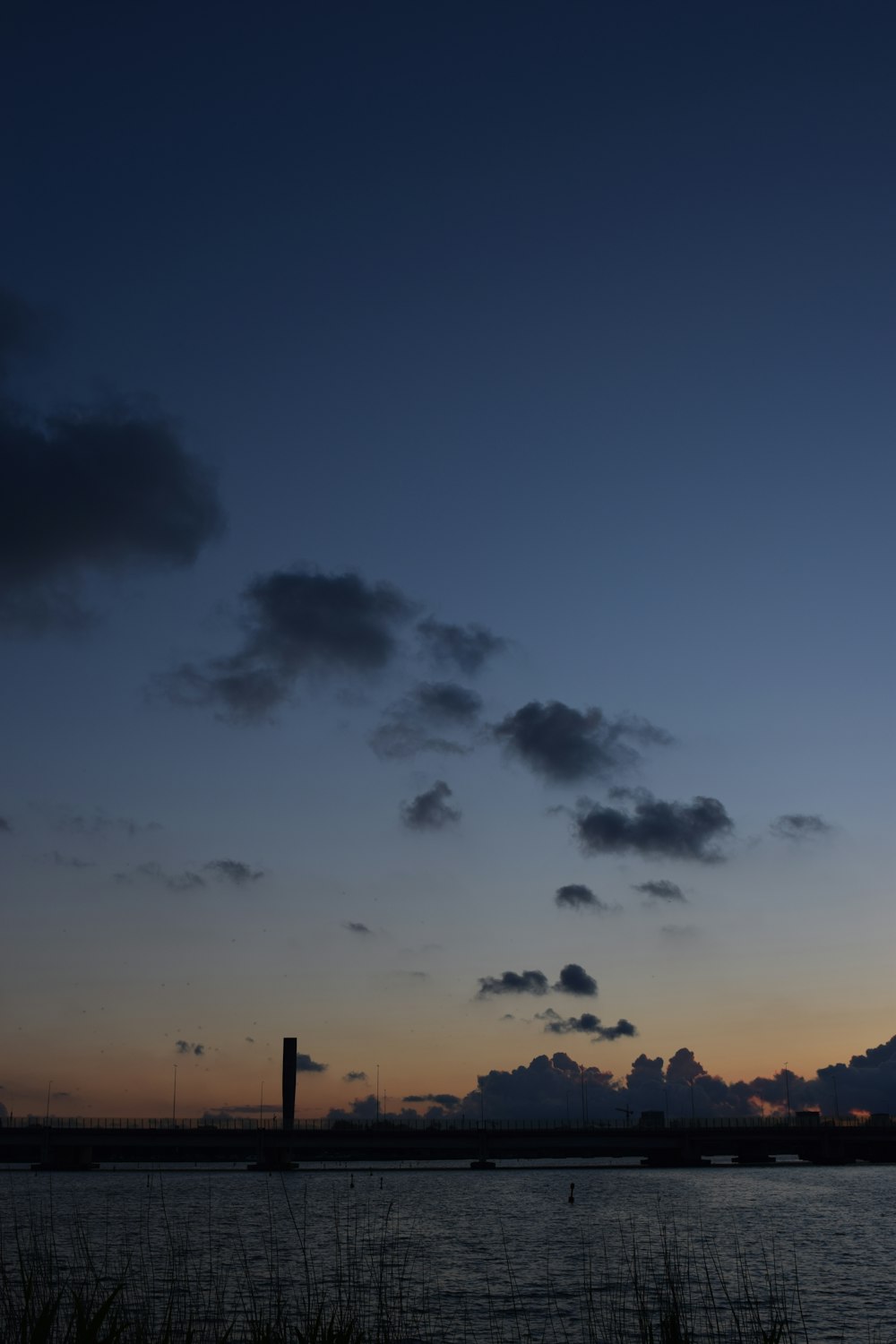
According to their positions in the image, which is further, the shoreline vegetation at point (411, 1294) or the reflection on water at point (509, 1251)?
the reflection on water at point (509, 1251)

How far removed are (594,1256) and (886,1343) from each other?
51.8m

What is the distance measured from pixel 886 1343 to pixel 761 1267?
4484 cm

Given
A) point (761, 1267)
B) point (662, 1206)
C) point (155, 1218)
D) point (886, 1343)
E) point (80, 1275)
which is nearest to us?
point (886, 1343)

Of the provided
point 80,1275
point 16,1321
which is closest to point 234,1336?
point 80,1275

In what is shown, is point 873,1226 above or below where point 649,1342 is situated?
below

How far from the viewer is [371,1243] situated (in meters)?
126

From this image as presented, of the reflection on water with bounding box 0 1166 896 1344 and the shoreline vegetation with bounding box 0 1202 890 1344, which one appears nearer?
the shoreline vegetation with bounding box 0 1202 890 1344

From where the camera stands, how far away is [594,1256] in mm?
115125

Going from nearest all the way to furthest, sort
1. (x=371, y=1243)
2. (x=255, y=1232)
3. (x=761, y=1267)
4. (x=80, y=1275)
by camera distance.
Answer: (x=80, y=1275)
(x=761, y=1267)
(x=371, y=1243)
(x=255, y=1232)

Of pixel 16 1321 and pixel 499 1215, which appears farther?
pixel 499 1215

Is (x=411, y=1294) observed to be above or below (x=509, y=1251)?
above

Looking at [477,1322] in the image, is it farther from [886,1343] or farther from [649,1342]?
[649,1342]

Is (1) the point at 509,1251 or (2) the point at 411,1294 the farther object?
(1) the point at 509,1251

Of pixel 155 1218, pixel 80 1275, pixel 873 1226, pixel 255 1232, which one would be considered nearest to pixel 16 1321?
pixel 80 1275
